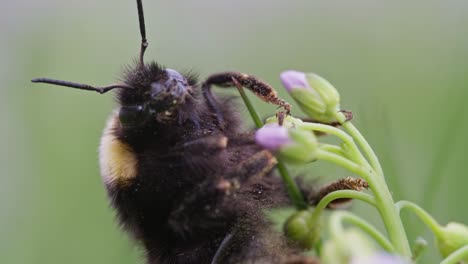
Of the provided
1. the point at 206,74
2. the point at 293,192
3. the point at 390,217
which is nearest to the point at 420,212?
the point at 390,217

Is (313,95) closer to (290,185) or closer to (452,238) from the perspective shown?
(290,185)

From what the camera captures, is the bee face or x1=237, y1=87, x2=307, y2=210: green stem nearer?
the bee face

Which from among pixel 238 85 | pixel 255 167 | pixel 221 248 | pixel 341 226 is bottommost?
pixel 221 248

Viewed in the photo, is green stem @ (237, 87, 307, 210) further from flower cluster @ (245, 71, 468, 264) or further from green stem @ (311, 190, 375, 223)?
green stem @ (311, 190, 375, 223)

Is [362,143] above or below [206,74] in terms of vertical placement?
above

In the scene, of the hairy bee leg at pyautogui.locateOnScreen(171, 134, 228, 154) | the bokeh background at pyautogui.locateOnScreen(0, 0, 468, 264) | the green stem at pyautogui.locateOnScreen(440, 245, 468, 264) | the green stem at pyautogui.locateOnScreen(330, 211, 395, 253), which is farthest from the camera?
the bokeh background at pyautogui.locateOnScreen(0, 0, 468, 264)

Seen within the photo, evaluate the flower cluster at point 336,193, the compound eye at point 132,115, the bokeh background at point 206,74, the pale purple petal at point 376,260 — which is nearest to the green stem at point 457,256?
the flower cluster at point 336,193

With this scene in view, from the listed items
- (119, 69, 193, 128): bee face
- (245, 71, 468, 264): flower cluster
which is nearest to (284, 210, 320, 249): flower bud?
(245, 71, 468, 264): flower cluster

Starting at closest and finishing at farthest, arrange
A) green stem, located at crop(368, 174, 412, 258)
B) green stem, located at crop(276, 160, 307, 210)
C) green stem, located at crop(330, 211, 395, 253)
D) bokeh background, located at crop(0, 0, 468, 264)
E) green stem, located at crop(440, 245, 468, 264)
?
green stem, located at crop(330, 211, 395, 253)
green stem, located at crop(440, 245, 468, 264)
green stem, located at crop(368, 174, 412, 258)
green stem, located at crop(276, 160, 307, 210)
bokeh background, located at crop(0, 0, 468, 264)
